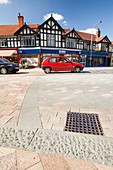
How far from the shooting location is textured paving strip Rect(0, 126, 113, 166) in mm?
2021

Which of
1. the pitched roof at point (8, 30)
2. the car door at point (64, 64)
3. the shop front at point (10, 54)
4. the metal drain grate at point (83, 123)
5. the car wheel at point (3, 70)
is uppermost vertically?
the pitched roof at point (8, 30)

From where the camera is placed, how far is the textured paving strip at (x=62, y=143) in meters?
2.02

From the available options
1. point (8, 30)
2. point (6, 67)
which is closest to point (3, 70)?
point (6, 67)

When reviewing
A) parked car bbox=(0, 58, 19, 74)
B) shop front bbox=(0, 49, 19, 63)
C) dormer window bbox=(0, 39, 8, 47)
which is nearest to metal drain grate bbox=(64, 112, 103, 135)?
parked car bbox=(0, 58, 19, 74)

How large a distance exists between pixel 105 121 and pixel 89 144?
40.6 inches

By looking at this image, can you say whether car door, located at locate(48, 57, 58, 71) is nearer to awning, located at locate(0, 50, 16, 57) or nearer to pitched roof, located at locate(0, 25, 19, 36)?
awning, located at locate(0, 50, 16, 57)

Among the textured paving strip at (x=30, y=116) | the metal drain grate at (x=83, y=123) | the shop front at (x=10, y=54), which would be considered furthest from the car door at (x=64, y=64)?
the shop front at (x=10, y=54)

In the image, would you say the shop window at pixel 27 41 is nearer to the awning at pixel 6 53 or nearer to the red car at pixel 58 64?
the awning at pixel 6 53

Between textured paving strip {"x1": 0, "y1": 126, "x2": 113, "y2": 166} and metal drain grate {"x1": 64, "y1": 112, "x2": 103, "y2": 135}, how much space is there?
0.24 m

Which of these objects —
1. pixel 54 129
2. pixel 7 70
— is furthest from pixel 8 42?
pixel 54 129

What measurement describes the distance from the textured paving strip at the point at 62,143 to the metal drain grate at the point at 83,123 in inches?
9.3

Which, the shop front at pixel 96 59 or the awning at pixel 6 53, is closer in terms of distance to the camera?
the awning at pixel 6 53

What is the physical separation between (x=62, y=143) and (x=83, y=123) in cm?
96

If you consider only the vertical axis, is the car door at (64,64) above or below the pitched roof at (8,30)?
below
